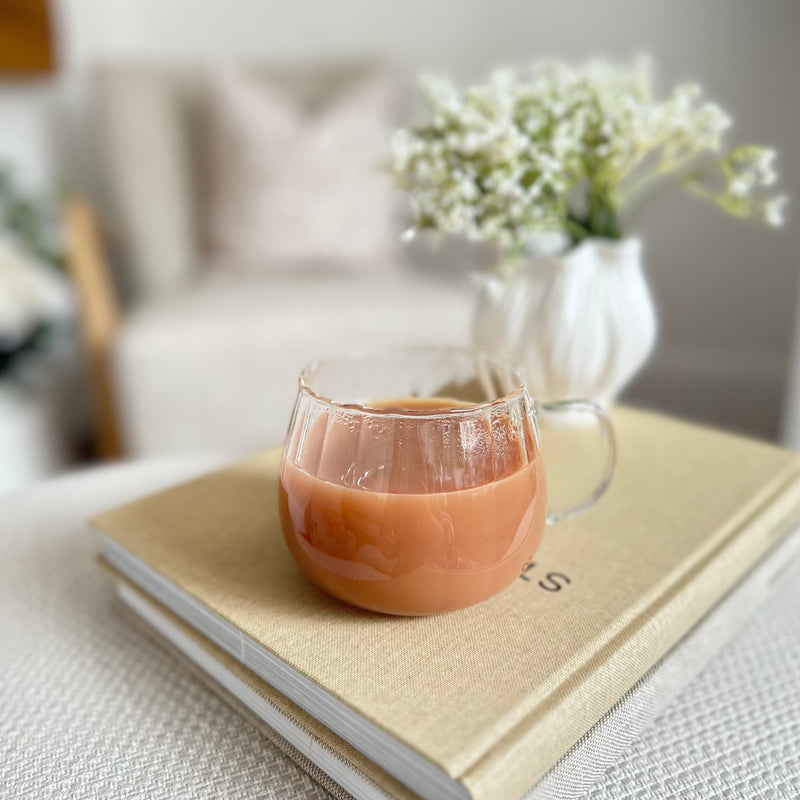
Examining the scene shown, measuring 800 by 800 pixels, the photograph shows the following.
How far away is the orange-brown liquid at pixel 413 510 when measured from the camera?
0.40 m

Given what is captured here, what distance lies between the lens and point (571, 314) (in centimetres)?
66

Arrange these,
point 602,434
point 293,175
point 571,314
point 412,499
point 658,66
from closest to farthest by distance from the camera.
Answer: point 412,499 < point 602,434 < point 571,314 < point 293,175 < point 658,66

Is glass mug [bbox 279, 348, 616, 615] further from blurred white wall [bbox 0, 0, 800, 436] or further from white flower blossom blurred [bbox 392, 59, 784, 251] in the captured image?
blurred white wall [bbox 0, 0, 800, 436]

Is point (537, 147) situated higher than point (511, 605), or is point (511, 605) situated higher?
point (537, 147)

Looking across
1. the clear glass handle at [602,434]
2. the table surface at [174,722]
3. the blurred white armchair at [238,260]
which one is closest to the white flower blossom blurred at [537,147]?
the clear glass handle at [602,434]

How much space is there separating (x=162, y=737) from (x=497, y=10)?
6.51ft

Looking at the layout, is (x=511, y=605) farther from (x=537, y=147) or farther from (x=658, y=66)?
(x=658, y=66)

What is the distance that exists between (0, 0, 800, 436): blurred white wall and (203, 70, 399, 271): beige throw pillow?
301 mm

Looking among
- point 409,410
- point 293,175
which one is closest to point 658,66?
point 293,175

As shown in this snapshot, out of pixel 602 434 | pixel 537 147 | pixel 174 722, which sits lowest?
pixel 174 722

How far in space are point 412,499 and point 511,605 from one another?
10 centimetres

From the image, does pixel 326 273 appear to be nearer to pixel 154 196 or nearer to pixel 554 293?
pixel 154 196

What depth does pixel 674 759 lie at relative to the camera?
0.43 m

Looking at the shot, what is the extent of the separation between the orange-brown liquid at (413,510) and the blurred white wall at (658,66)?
1629 mm
